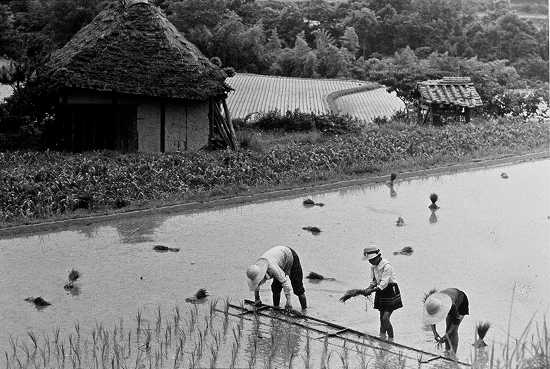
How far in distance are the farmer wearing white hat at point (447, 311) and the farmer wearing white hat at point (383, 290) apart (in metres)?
0.48

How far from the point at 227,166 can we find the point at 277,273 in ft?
23.2

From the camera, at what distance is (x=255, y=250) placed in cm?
1052

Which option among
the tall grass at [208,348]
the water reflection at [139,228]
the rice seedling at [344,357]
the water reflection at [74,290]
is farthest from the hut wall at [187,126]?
the rice seedling at [344,357]

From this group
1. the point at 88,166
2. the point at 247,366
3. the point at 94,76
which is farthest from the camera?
the point at 94,76

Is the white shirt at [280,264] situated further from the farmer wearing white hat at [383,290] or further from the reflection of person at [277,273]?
the farmer wearing white hat at [383,290]

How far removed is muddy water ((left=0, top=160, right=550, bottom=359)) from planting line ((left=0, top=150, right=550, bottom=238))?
0.72 ft

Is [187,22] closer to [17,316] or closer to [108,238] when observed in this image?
[108,238]

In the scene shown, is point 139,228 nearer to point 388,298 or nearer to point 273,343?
point 273,343

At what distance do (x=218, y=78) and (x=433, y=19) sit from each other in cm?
1941

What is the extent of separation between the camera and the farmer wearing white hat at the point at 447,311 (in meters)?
6.56

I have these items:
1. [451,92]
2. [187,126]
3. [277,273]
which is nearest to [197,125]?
A: [187,126]

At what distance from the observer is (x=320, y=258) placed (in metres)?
10.1

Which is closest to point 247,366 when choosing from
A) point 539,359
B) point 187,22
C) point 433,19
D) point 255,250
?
point 539,359

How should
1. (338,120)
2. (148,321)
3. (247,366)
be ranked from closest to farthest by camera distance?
1. (247,366)
2. (148,321)
3. (338,120)
